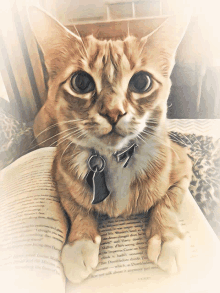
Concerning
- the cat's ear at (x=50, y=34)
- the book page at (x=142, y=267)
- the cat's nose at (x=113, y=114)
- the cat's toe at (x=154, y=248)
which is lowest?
the book page at (x=142, y=267)

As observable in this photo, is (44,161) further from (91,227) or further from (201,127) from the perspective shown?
(201,127)

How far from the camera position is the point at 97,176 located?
0.50 meters

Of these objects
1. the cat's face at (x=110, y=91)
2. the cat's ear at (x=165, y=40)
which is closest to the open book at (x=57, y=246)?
the cat's face at (x=110, y=91)

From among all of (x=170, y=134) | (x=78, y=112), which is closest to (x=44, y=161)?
(x=78, y=112)

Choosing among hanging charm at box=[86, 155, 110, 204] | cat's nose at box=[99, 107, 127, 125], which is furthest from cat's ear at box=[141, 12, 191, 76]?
hanging charm at box=[86, 155, 110, 204]


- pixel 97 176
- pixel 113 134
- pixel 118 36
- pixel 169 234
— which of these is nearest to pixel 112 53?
pixel 118 36

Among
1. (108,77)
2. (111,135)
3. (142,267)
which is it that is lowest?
(142,267)

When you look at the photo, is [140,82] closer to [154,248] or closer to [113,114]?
[113,114]

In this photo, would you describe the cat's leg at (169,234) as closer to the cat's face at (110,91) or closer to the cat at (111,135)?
the cat at (111,135)

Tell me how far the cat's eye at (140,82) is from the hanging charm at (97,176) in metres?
0.17

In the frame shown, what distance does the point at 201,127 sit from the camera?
55cm

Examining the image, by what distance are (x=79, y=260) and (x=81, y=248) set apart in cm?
2

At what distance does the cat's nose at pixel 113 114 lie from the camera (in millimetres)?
418

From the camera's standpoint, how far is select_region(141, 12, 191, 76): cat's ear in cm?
44
